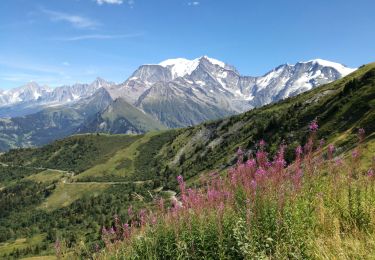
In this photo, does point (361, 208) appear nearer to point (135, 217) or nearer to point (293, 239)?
point (293, 239)

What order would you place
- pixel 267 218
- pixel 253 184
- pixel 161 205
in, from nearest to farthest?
pixel 267 218
pixel 253 184
pixel 161 205

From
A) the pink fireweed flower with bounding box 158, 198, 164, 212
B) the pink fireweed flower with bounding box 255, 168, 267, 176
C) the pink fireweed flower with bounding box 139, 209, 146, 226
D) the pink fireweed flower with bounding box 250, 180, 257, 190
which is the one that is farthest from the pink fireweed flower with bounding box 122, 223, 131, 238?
the pink fireweed flower with bounding box 255, 168, 267, 176

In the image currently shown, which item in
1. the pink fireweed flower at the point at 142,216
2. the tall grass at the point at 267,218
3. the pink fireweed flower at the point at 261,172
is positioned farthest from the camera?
the pink fireweed flower at the point at 142,216

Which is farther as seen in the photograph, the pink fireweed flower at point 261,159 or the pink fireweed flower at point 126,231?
the pink fireweed flower at point 126,231

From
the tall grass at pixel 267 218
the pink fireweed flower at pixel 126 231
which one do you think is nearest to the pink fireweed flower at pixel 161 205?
the tall grass at pixel 267 218

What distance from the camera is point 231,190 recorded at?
13.3 metres

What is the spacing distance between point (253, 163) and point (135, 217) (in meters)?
4.70

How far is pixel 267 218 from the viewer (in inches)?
451

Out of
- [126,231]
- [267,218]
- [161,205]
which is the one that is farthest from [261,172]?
[126,231]

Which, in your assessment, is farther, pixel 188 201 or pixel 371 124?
pixel 371 124

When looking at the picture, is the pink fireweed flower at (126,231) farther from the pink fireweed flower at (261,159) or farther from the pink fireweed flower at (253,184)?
the pink fireweed flower at (261,159)

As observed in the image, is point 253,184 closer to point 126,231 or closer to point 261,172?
point 261,172

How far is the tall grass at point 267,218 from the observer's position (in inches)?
428

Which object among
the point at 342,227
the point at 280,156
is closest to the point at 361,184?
the point at 342,227
